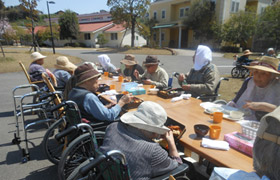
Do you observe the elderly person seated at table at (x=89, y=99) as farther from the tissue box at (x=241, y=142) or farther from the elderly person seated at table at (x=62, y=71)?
the elderly person seated at table at (x=62, y=71)

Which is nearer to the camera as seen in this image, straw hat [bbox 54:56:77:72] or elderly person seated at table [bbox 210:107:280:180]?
elderly person seated at table [bbox 210:107:280:180]

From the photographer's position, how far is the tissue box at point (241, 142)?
61.2 inches

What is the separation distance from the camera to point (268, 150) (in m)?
0.96

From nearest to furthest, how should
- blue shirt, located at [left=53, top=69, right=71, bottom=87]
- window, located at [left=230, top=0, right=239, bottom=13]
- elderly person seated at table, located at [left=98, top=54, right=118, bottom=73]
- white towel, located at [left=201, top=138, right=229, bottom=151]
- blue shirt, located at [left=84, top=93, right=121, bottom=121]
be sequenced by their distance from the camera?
white towel, located at [left=201, top=138, right=229, bottom=151]
blue shirt, located at [left=84, top=93, right=121, bottom=121]
blue shirt, located at [left=53, top=69, right=71, bottom=87]
elderly person seated at table, located at [left=98, top=54, right=118, bottom=73]
window, located at [left=230, top=0, right=239, bottom=13]

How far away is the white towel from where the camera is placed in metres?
1.64

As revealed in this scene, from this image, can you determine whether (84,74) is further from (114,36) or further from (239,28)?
(114,36)

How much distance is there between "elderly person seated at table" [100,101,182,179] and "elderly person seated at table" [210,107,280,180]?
0.49 m

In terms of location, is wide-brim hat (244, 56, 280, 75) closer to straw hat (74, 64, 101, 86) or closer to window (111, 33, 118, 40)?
straw hat (74, 64, 101, 86)

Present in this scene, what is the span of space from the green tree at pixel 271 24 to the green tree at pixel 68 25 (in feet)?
96.4

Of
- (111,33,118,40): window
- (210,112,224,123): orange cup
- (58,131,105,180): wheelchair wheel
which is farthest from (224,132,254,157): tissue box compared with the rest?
(111,33,118,40): window

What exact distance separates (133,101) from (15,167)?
2.06 m

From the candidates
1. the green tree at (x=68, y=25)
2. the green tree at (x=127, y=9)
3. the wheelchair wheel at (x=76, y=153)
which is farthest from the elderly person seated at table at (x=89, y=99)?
the green tree at (x=68, y=25)

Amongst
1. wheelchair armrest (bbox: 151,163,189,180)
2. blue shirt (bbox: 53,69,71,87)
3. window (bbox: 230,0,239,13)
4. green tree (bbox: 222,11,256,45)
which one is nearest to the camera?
wheelchair armrest (bbox: 151,163,189,180)

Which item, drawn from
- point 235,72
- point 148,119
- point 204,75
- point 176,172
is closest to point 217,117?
point 176,172
